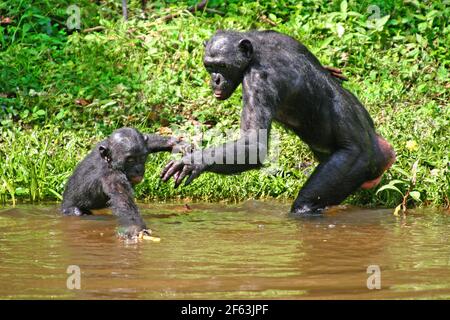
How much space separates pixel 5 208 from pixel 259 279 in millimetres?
3637

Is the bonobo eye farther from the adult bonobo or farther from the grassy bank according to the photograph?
the grassy bank

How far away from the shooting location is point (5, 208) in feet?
28.3

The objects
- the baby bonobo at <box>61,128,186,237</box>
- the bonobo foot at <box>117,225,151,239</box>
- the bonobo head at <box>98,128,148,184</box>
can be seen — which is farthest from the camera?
the bonobo head at <box>98,128,148,184</box>

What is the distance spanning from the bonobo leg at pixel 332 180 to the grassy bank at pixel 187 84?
1.65 feet

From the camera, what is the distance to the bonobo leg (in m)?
8.26

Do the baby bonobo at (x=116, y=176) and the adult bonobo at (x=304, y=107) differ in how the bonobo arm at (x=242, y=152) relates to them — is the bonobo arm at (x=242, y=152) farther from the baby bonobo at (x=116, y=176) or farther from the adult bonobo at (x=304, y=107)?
the baby bonobo at (x=116, y=176)

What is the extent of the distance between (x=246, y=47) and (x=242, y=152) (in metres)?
0.93

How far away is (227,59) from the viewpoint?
7812 mm

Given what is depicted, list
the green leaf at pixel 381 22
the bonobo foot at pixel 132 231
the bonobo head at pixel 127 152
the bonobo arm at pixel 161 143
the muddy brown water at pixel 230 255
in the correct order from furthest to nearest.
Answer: the green leaf at pixel 381 22 < the bonobo arm at pixel 161 143 < the bonobo head at pixel 127 152 < the bonobo foot at pixel 132 231 < the muddy brown water at pixel 230 255

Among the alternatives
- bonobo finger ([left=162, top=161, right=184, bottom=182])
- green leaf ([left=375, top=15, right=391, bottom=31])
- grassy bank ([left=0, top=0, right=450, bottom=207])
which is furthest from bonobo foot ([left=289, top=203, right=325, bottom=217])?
green leaf ([left=375, top=15, right=391, bottom=31])

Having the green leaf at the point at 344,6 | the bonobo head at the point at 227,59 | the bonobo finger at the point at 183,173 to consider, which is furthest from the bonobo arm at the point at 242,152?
the green leaf at the point at 344,6

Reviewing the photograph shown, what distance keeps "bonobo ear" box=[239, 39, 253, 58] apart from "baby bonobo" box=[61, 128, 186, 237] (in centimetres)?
91

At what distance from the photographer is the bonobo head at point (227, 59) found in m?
7.81

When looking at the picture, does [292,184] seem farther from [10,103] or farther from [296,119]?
[10,103]
